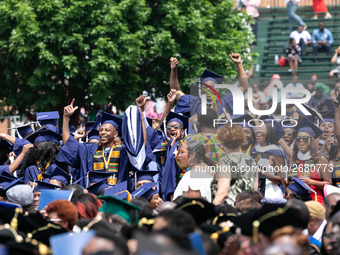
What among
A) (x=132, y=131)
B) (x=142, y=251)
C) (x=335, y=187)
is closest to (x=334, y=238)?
(x=142, y=251)

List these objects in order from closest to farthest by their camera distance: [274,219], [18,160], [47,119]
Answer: [274,219] < [18,160] < [47,119]

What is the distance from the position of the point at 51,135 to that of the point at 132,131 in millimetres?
1661

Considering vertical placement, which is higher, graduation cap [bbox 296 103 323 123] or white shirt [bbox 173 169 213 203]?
graduation cap [bbox 296 103 323 123]

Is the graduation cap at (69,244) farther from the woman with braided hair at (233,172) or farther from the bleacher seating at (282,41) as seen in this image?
the bleacher seating at (282,41)

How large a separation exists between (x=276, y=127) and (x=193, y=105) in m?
1.39

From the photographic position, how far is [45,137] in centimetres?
774

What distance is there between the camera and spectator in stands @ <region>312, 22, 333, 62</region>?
1798 cm

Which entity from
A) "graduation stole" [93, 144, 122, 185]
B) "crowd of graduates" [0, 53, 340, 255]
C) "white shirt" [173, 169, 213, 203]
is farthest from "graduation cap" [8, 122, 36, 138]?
"white shirt" [173, 169, 213, 203]

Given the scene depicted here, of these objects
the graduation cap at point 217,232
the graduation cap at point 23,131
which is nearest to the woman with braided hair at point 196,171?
the graduation cap at point 217,232

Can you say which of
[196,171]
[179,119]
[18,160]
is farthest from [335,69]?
[196,171]

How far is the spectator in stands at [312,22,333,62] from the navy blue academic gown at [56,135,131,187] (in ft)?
41.0

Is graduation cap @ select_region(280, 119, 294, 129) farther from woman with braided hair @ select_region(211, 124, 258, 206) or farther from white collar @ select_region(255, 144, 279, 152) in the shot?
woman with braided hair @ select_region(211, 124, 258, 206)

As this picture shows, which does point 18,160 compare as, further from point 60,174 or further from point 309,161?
point 309,161

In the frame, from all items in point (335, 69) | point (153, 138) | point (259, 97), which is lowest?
point (153, 138)
